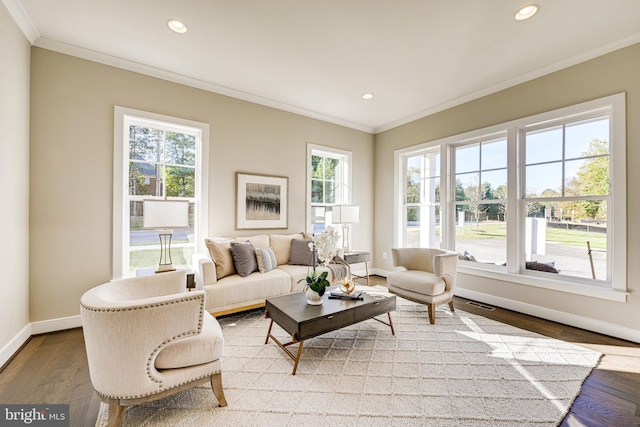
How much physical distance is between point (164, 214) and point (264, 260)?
1248mm

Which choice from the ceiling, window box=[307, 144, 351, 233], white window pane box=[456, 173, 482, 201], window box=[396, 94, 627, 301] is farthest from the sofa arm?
white window pane box=[456, 173, 482, 201]

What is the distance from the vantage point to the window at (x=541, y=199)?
281cm

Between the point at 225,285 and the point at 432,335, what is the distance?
2.21 meters

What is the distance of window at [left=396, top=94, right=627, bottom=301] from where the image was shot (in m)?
2.81

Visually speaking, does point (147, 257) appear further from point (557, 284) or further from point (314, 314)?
point (557, 284)

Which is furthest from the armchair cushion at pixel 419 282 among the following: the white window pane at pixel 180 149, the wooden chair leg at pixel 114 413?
the white window pane at pixel 180 149

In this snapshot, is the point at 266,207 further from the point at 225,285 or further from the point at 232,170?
the point at 225,285

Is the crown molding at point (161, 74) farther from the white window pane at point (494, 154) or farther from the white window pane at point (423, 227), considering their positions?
the white window pane at point (494, 154)

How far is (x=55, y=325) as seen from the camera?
2.76m

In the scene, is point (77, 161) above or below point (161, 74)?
below

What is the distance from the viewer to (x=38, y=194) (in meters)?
2.68

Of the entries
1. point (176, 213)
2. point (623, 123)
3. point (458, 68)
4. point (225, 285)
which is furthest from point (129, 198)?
point (623, 123)

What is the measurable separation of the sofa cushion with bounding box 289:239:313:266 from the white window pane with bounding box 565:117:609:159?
10.9ft

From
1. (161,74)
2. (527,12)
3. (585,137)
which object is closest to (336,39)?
(527,12)
